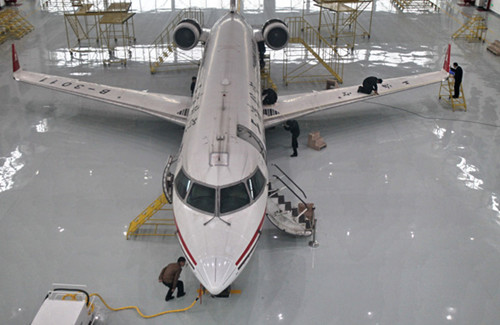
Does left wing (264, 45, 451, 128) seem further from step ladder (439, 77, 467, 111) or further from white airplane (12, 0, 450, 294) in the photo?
step ladder (439, 77, 467, 111)

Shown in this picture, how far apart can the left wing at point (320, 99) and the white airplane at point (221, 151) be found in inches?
1.5

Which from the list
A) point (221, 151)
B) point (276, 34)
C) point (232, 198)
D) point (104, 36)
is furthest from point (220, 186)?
point (104, 36)

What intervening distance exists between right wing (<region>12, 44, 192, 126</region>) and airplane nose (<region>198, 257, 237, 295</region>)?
8007 millimetres

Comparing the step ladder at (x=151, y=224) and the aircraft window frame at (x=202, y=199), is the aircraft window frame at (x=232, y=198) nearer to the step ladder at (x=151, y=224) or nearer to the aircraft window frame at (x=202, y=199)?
the aircraft window frame at (x=202, y=199)

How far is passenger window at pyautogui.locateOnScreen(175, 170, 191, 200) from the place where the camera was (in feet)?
37.5

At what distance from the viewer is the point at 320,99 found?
19.1 meters


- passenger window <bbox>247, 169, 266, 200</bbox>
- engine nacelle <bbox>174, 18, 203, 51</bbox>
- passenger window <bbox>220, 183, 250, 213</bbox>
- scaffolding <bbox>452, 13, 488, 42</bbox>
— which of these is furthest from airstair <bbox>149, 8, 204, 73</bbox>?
scaffolding <bbox>452, 13, 488, 42</bbox>

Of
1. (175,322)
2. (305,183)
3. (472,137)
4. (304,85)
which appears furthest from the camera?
(304,85)

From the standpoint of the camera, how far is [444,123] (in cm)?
2041

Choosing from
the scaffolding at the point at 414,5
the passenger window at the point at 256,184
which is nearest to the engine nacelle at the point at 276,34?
the passenger window at the point at 256,184

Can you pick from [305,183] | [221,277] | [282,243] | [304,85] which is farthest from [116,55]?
[221,277]

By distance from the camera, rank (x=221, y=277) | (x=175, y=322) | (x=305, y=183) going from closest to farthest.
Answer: (x=221, y=277) → (x=175, y=322) → (x=305, y=183)

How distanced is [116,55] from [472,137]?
19.2 metres

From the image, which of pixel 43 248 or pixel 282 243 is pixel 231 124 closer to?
pixel 282 243
